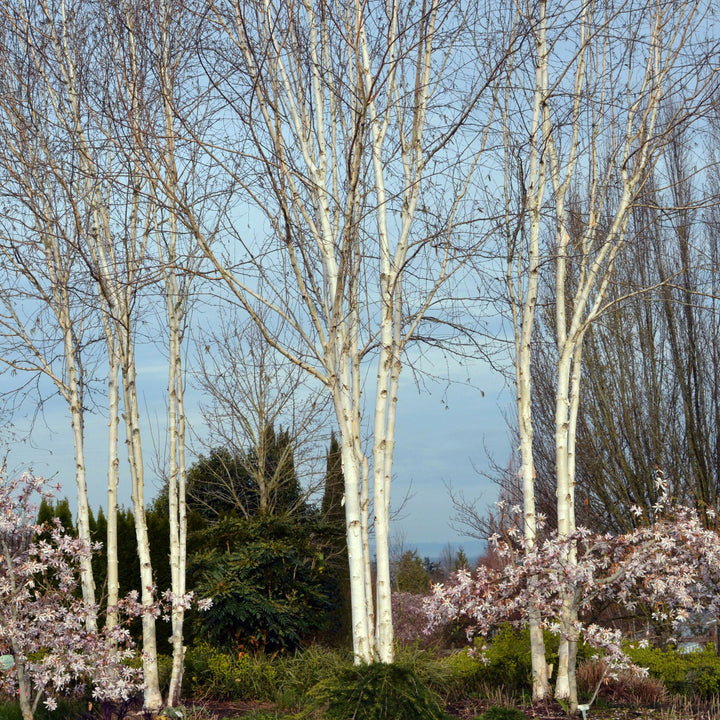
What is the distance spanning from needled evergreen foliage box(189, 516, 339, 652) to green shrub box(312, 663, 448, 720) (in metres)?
3.70

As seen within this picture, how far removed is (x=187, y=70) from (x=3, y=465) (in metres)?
3.93

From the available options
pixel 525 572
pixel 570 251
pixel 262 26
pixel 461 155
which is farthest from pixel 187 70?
pixel 525 572

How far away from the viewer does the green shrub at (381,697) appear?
18.0ft

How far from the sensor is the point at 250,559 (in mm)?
9695

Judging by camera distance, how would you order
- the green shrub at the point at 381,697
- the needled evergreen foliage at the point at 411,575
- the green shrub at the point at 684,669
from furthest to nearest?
the needled evergreen foliage at the point at 411,575 < the green shrub at the point at 684,669 < the green shrub at the point at 381,697

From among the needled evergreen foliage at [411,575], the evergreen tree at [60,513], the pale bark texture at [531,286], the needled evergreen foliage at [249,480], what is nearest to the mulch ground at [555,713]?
the pale bark texture at [531,286]

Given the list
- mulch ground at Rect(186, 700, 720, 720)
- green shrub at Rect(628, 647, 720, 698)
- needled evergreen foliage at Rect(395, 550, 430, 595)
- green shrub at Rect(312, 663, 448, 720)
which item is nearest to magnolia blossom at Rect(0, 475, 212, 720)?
mulch ground at Rect(186, 700, 720, 720)

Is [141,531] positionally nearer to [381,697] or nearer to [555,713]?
[381,697]

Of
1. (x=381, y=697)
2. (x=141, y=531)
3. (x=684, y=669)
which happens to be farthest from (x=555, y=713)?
(x=141, y=531)

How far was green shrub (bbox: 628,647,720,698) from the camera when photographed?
719cm

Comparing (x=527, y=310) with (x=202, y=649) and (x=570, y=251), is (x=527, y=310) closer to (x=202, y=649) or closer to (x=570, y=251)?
(x=570, y=251)

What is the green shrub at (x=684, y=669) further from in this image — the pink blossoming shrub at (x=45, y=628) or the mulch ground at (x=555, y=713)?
the pink blossoming shrub at (x=45, y=628)

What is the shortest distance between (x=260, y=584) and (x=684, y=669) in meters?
4.71

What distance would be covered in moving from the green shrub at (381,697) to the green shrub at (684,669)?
8.80ft
